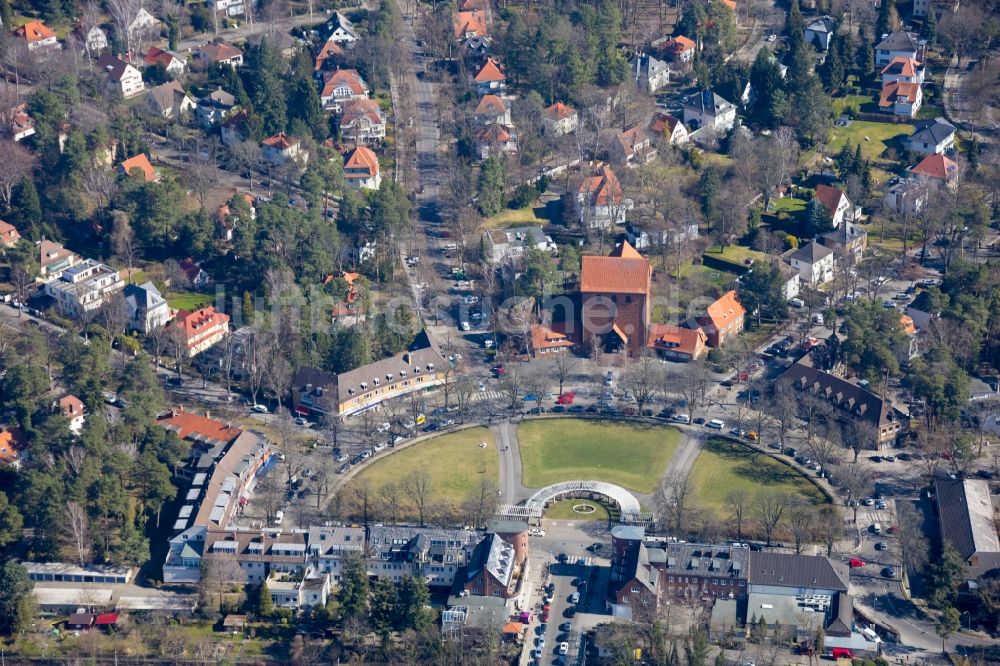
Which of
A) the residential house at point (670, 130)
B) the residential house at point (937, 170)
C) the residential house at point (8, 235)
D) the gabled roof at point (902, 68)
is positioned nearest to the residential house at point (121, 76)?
the residential house at point (8, 235)

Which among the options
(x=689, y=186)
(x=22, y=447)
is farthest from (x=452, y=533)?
(x=689, y=186)

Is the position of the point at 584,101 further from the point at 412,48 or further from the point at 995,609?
the point at 995,609

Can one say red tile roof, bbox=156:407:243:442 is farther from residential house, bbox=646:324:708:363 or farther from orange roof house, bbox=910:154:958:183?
orange roof house, bbox=910:154:958:183

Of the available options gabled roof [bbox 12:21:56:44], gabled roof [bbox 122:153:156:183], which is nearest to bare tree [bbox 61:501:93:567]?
gabled roof [bbox 122:153:156:183]

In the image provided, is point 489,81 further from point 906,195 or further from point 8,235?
point 8,235

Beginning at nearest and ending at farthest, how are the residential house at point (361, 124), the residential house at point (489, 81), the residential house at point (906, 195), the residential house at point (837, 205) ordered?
1. the residential house at point (837, 205)
2. the residential house at point (906, 195)
3. the residential house at point (361, 124)
4. the residential house at point (489, 81)

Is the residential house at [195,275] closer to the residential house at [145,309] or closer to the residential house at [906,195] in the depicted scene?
the residential house at [145,309]

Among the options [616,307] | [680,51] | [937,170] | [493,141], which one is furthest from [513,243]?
[680,51]
